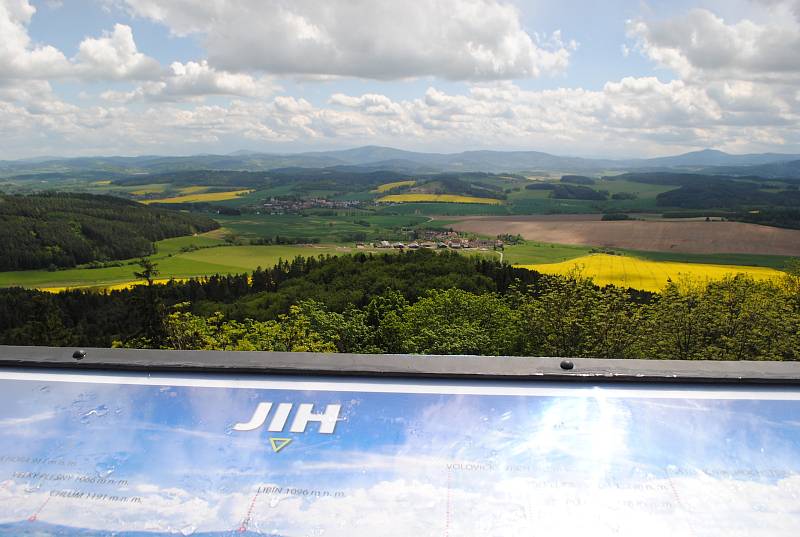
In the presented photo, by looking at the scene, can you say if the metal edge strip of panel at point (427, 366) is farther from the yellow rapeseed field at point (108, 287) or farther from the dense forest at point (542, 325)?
the yellow rapeseed field at point (108, 287)

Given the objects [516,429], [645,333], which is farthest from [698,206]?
[516,429]

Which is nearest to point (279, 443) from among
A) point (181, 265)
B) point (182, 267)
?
point (182, 267)

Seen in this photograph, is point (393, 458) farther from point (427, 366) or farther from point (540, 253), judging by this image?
point (540, 253)

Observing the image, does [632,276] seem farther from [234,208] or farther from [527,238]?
[234,208]

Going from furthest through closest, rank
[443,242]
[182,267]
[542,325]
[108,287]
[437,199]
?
[437,199], [443,242], [182,267], [108,287], [542,325]

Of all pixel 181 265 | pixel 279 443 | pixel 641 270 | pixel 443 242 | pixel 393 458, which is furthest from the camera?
pixel 443 242
